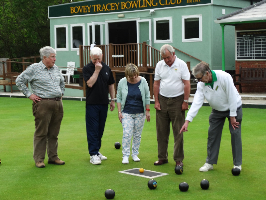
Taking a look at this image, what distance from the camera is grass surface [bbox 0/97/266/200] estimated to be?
18.6 ft

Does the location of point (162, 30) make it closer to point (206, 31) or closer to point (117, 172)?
point (206, 31)

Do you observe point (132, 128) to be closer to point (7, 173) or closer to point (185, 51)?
point (7, 173)

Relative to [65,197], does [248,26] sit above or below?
above

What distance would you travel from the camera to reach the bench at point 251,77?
17.8 meters

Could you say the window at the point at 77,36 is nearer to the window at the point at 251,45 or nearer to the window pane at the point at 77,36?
the window pane at the point at 77,36

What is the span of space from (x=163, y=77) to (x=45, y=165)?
87.7 inches

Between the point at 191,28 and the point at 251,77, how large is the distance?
11.1ft

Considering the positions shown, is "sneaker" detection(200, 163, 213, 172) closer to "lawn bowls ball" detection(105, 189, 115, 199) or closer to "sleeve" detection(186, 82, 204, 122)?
"sleeve" detection(186, 82, 204, 122)

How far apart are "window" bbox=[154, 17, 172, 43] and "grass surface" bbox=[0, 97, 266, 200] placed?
1046 centimetres

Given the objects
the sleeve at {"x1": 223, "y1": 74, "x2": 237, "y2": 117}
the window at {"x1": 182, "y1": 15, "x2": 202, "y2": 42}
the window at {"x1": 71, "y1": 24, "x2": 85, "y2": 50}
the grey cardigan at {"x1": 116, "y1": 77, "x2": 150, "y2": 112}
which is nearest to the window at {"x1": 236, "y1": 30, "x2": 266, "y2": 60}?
the window at {"x1": 182, "y1": 15, "x2": 202, "y2": 42}

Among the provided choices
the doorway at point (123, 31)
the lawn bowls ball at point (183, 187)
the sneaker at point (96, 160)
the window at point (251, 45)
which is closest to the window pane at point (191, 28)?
the window at point (251, 45)

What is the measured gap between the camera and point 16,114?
14.5 meters

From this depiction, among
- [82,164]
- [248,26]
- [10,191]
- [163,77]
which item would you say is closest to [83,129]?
[82,164]

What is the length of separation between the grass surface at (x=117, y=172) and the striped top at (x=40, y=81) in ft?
3.66
